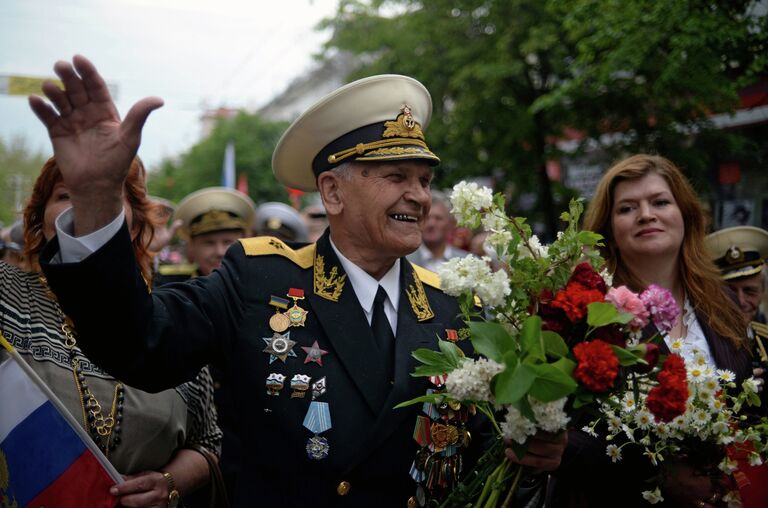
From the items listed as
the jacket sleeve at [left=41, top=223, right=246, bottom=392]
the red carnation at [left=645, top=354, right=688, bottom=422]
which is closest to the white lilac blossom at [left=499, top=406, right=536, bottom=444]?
the red carnation at [left=645, top=354, right=688, bottom=422]

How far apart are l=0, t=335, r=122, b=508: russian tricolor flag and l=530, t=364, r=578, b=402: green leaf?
152 cm

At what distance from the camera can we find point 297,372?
254 cm

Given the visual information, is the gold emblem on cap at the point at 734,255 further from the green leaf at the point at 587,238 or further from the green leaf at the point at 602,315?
the green leaf at the point at 602,315

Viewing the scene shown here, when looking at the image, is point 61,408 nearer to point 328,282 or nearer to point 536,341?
point 328,282

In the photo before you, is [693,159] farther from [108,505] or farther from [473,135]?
[108,505]

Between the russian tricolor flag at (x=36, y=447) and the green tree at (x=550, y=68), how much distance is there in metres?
4.85

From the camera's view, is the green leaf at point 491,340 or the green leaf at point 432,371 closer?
the green leaf at point 491,340

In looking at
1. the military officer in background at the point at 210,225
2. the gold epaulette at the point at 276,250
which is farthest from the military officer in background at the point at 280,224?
the gold epaulette at the point at 276,250

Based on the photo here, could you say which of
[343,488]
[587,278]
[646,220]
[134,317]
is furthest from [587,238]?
[646,220]

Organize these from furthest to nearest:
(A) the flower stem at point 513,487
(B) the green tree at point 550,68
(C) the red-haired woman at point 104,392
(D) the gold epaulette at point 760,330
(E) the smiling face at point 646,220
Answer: (B) the green tree at point 550,68, (D) the gold epaulette at point 760,330, (E) the smiling face at point 646,220, (C) the red-haired woman at point 104,392, (A) the flower stem at point 513,487

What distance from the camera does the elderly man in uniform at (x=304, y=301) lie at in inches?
72.7

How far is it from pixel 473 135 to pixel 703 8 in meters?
8.12

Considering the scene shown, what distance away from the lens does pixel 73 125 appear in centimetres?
182

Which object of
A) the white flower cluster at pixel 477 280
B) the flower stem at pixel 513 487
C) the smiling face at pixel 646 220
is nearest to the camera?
the white flower cluster at pixel 477 280
